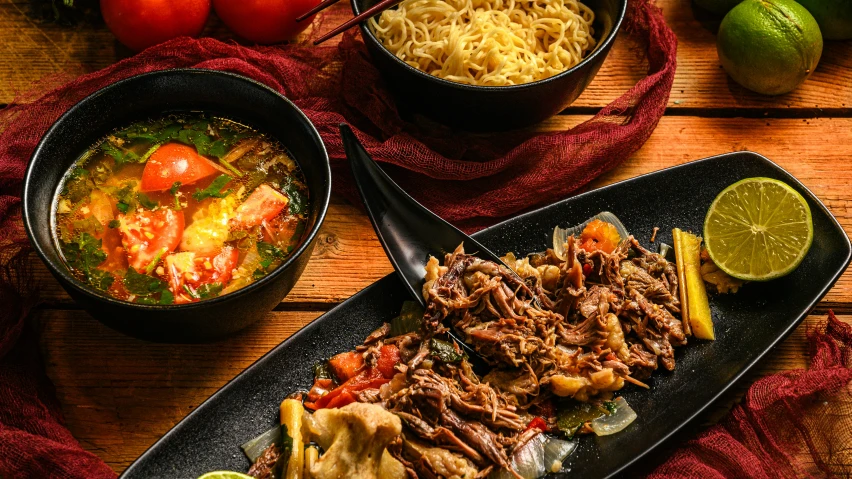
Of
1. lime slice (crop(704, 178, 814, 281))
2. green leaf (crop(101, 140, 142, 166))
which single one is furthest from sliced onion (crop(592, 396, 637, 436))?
green leaf (crop(101, 140, 142, 166))

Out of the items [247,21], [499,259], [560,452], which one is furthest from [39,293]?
[560,452]

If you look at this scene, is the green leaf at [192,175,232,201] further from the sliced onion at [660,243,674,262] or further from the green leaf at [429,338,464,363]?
the sliced onion at [660,243,674,262]

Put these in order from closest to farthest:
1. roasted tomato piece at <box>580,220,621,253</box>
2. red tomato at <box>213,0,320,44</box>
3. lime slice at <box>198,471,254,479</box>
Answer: lime slice at <box>198,471,254,479</box>, roasted tomato piece at <box>580,220,621,253</box>, red tomato at <box>213,0,320,44</box>

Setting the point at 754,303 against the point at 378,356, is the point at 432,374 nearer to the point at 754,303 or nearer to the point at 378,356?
the point at 378,356

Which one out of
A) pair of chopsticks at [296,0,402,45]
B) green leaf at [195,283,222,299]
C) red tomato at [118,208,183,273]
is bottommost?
green leaf at [195,283,222,299]

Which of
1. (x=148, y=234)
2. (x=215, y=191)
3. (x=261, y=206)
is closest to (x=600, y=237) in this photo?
(x=261, y=206)

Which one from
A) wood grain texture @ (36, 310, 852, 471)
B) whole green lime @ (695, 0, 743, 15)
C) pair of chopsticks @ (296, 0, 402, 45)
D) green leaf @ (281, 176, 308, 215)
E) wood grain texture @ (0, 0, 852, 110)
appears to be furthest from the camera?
whole green lime @ (695, 0, 743, 15)
